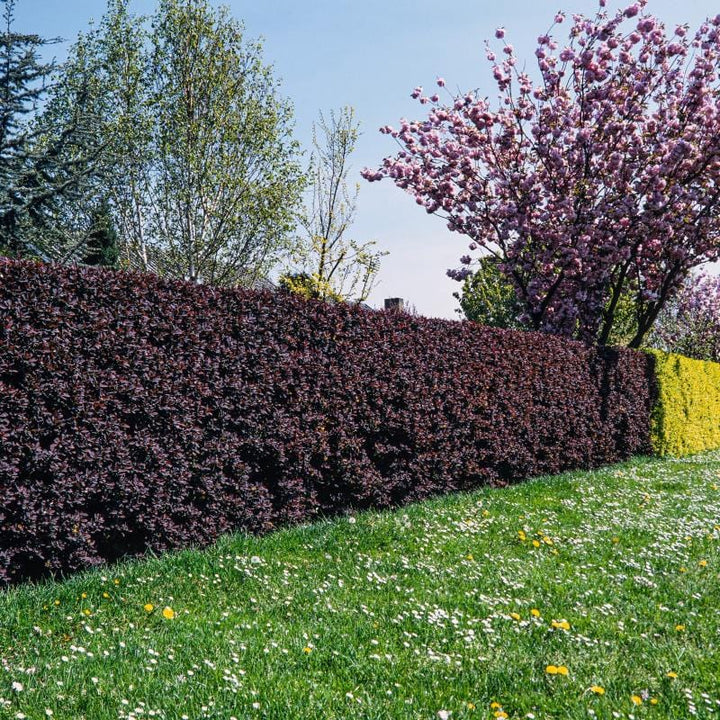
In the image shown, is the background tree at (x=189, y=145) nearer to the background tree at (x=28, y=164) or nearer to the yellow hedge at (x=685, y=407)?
the background tree at (x=28, y=164)

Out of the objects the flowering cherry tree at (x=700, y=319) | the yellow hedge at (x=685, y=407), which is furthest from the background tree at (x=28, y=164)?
the flowering cherry tree at (x=700, y=319)

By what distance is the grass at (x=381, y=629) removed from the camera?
350 centimetres

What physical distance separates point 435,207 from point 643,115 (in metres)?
4.57

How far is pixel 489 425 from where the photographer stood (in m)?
9.58

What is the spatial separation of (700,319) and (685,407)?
13783 mm

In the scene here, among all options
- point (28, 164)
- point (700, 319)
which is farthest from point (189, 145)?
point (700, 319)

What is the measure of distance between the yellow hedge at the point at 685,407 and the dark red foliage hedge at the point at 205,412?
264 inches

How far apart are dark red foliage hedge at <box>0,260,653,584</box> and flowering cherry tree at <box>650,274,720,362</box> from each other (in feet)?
69.9

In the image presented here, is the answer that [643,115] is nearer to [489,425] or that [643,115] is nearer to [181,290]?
[489,425]

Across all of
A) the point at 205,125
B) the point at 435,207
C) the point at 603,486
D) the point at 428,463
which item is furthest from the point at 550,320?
the point at 205,125

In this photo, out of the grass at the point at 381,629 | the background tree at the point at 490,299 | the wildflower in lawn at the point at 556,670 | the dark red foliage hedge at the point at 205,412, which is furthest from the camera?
the background tree at the point at 490,299

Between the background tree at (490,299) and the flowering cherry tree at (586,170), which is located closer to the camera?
the flowering cherry tree at (586,170)

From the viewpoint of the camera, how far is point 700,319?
27.7 m

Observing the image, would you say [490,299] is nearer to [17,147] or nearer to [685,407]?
[685,407]
